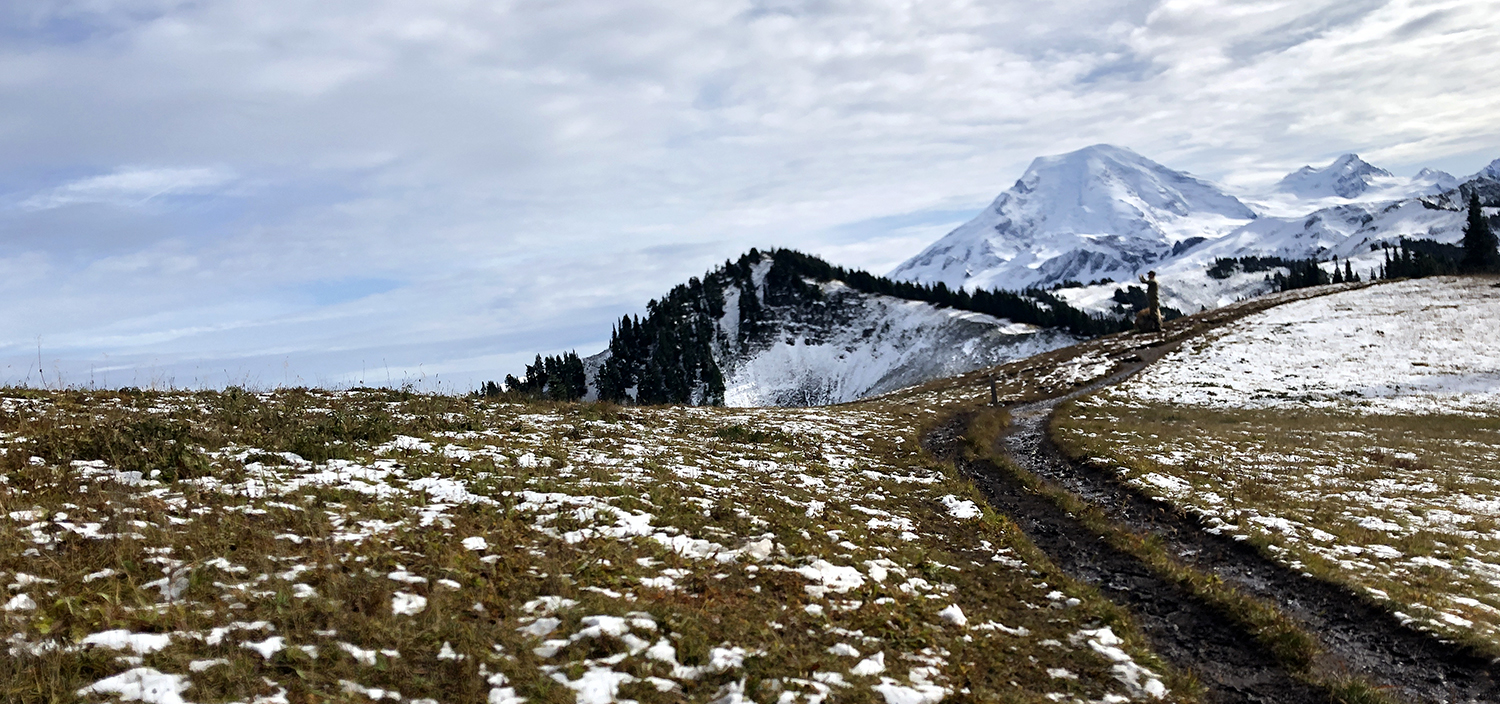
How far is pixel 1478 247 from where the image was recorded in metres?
98.0

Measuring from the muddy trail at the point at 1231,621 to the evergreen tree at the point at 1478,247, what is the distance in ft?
376

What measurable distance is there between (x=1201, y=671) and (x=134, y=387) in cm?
2609

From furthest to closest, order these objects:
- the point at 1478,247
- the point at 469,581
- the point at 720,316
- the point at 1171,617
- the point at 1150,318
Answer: the point at 720,316, the point at 1478,247, the point at 1150,318, the point at 1171,617, the point at 469,581

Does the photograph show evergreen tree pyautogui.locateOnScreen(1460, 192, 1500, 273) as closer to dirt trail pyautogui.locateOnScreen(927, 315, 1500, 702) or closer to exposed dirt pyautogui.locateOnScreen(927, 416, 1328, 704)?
dirt trail pyautogui.locateOnScreen(927, 315, 1500, 702)

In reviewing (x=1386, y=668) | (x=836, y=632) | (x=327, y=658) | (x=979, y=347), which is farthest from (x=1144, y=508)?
(x=979, y=347)

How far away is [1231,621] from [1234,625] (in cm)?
13

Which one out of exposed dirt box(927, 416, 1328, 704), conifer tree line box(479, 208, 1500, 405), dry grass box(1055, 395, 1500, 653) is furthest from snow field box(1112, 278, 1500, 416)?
conifer tree line box(479, 208, 1500, 405)

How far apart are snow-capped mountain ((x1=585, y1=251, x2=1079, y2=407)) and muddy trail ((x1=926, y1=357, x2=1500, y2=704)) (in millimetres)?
121530

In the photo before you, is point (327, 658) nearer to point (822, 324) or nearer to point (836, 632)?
point (836, 632)

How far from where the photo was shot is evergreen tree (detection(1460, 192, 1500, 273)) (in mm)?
96250

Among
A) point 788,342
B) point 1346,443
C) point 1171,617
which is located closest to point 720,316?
point 788,342

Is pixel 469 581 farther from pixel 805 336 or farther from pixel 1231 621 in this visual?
pixel 805 336

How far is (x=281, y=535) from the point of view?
9.81 meters

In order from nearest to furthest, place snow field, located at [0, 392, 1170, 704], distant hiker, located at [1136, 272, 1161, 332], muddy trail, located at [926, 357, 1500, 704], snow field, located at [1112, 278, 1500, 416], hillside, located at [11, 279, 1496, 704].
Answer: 1. snow field, located at [0, 392, 1170, 704]
2. hillside, located at [11, 279, 1496, 704]
3. muddy trail, located at [926, 357, 1500, 704]
4. snow field, located at [1112, 278, 1500, 416]
5. distant hiker, located at [1136, 272, 1161, 332]
